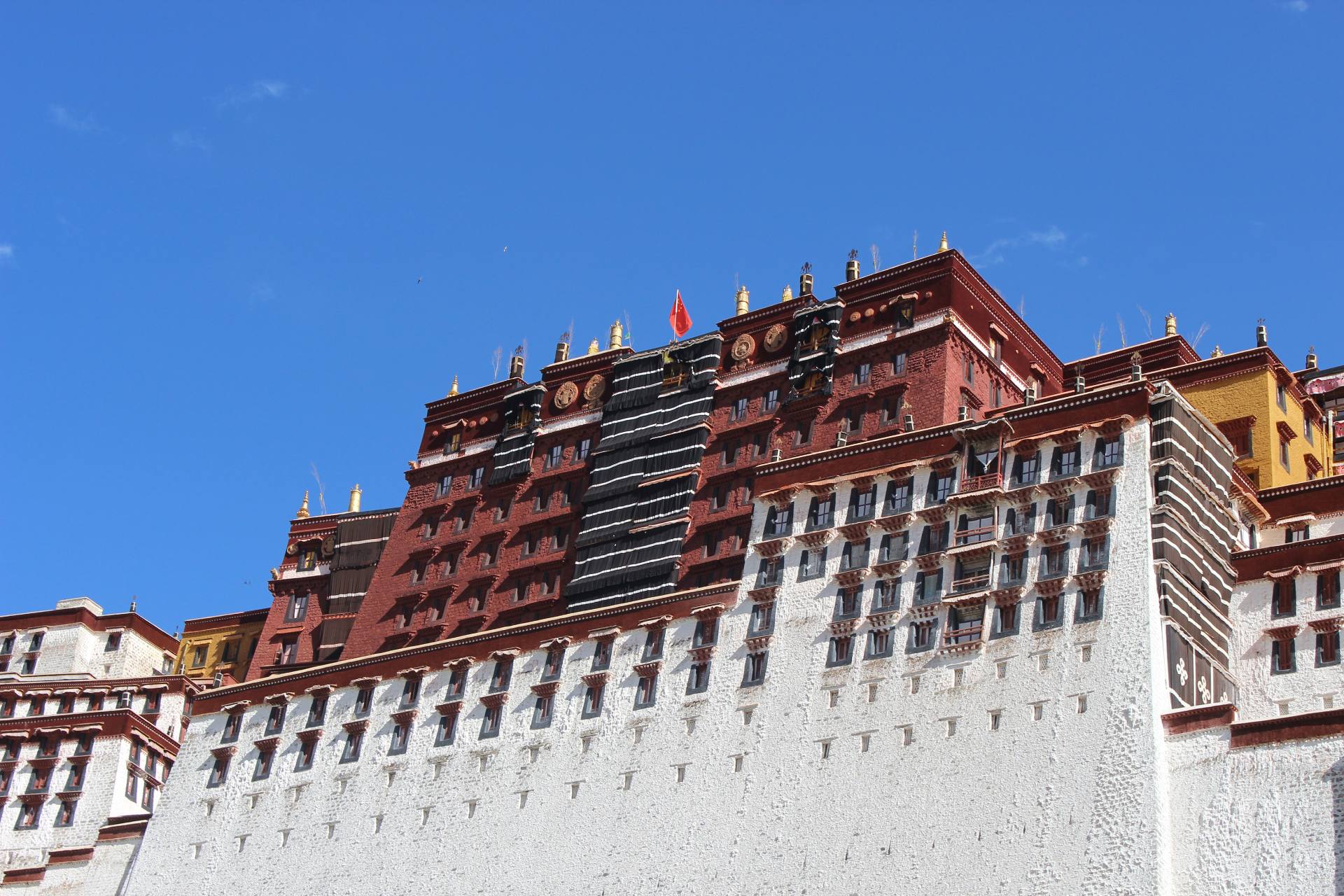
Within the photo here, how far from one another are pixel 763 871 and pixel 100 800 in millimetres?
49120

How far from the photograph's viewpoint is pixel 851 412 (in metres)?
92.6

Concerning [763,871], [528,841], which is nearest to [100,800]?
[528,841]

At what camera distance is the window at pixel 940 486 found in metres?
83.7

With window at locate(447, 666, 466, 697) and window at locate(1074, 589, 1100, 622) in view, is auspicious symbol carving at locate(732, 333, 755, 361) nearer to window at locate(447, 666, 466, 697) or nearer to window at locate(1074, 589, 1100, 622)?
window at locate(447, 666, 466, 697)

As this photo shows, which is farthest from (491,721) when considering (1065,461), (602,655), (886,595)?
(1065,461)

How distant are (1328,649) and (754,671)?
23376 millimetres

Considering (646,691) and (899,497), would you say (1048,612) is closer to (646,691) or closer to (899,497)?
(899,497)

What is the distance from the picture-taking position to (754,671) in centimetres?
8462

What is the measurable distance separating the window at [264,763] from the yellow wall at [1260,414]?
159ft

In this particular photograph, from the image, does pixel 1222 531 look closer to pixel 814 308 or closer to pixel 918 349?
pixel 918 349

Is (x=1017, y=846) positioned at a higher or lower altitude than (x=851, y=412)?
lower

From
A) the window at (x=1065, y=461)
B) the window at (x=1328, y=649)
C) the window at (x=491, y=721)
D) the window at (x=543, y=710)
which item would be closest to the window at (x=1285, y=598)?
the window at (x=1328, y=649)

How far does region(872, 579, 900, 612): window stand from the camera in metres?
82.1

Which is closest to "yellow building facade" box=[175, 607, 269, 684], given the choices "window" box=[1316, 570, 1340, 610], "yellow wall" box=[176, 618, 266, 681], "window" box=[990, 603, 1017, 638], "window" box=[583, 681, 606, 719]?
"yellow wall" box=[176, 618, 266, 681]
